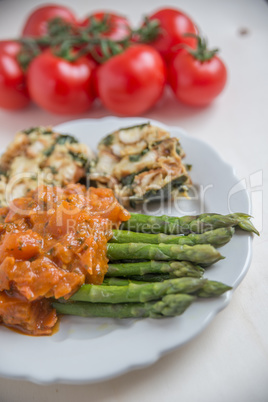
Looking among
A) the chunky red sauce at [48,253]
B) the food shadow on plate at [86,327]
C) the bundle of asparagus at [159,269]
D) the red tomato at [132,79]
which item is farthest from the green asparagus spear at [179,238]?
the red tomato at [132,79]

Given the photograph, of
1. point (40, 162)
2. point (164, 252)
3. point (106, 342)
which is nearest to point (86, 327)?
point (106, 342)

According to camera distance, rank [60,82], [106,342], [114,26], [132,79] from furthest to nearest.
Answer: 1. [114,26]
2. [60,82]
3. [132,79]
4. [106,342]

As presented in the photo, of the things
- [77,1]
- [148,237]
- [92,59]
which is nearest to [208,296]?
[148,237]

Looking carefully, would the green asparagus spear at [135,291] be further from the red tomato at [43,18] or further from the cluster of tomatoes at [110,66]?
the red tomato at [43,18]

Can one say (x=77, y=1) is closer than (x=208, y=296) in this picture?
No

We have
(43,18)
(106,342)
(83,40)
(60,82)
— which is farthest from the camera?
(43,18)

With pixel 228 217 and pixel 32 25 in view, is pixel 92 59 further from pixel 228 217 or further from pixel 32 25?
pixel 228 217

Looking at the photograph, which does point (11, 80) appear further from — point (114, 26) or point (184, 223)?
point (184, 223)

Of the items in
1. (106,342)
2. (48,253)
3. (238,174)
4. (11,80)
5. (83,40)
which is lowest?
(106,342)
